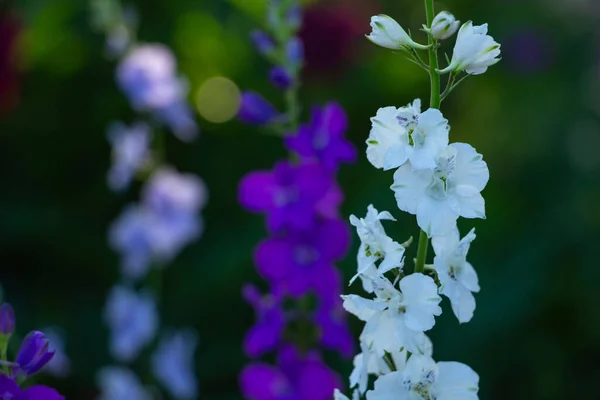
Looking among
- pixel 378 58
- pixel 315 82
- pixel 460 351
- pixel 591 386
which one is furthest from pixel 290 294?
pixel 378 58

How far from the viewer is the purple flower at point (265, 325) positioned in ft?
4.26

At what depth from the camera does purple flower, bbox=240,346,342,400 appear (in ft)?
4.17

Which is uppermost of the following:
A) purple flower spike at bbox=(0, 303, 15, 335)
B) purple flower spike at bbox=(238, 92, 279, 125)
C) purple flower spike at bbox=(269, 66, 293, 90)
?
purple flower spike at bbox=(269, 66, 293, 90)

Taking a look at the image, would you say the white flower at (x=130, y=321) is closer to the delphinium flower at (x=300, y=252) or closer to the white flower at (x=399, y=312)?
the delphinium flower at (x=300, y=252)

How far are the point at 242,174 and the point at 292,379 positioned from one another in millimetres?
1348

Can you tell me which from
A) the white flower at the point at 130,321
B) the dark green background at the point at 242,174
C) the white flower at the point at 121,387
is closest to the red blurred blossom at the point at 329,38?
the dark green background at the point at 242,174

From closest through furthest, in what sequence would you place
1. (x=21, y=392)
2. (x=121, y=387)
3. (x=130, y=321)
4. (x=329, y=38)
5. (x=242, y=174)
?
1. (x=21, y=392)
2. (x=121, y=387)
3. (x=130, y=321)
4. (x=242, y=174)
5. (x=329, y=38)

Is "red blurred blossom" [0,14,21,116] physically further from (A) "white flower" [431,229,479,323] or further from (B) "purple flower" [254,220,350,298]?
(A) "white flower" [431,229,479,323]

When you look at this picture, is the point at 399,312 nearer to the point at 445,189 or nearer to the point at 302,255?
the point at 445,189

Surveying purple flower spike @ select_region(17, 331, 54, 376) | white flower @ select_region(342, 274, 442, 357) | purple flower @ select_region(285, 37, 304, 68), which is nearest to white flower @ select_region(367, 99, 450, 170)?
white flower @ select_region(342, 274, 442, 357)

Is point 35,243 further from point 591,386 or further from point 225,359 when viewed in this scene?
point 591,386

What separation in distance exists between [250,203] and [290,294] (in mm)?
158

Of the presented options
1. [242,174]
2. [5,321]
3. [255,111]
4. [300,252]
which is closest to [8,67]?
[242,174]

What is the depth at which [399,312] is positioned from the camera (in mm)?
819
